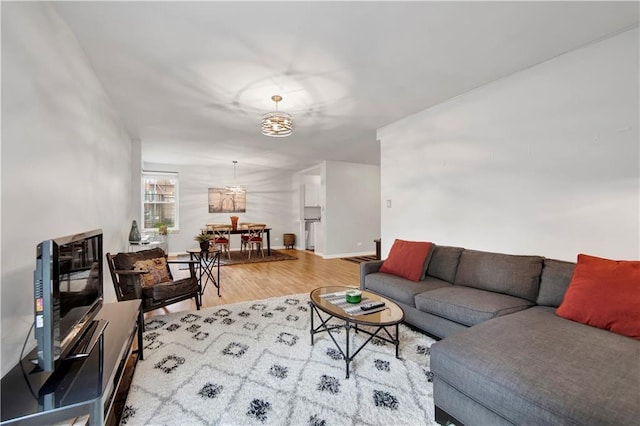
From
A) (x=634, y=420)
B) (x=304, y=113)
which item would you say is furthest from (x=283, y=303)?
(x=634, y=420)

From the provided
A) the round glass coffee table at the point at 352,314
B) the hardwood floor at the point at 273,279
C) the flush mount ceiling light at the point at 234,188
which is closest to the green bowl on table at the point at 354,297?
the round glass coffee table at the point at 352,314

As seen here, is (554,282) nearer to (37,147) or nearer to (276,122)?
(276,122)

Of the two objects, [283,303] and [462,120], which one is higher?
[462,120]

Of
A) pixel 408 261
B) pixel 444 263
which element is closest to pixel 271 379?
pixel 408 261

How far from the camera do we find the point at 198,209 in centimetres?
796

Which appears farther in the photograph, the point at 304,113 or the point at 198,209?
the point at 198,209

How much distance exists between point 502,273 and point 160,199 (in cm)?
812

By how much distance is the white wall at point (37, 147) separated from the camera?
4.19 feet

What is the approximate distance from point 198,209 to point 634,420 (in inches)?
333

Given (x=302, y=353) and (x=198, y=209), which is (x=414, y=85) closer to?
(x=302, y=353)

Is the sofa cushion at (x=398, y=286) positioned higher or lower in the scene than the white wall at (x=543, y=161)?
lower

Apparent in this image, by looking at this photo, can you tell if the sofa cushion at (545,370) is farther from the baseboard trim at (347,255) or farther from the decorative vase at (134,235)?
the baseboard trim at (347,255)

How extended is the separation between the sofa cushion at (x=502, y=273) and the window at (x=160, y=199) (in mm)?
7456

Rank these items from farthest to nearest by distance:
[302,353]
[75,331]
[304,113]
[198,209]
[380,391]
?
1. [198,209]
2. [304,113]
3. [302,353]
4. [380,391]
5. [75,331]
